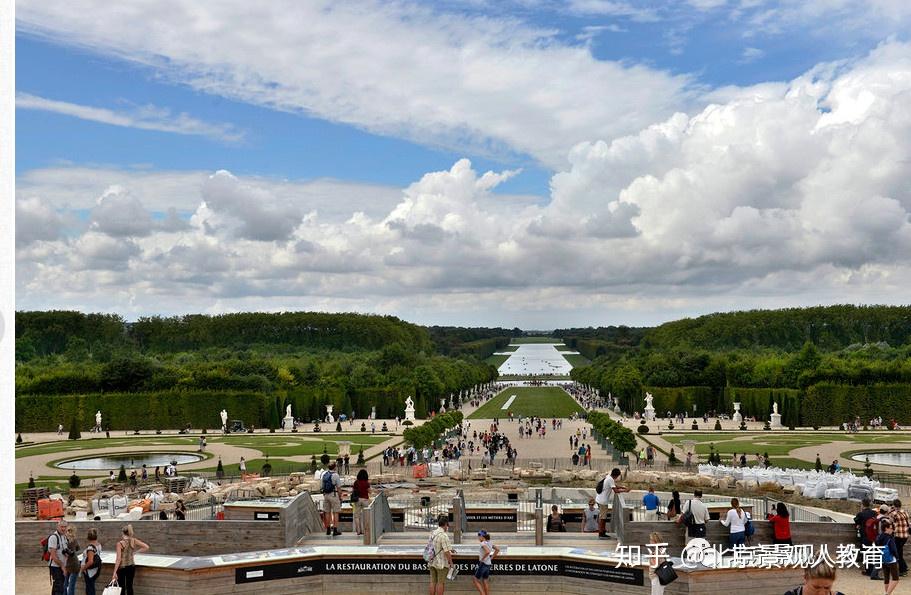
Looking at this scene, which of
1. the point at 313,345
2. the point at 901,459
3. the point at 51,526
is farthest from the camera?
the point at 313,345

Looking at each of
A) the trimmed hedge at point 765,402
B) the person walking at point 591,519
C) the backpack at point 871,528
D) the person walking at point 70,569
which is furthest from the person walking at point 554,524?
the trimmed hedge at point 765,402

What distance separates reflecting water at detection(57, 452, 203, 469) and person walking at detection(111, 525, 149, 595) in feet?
104

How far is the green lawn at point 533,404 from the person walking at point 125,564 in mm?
65429

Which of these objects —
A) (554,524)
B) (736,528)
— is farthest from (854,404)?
(736,528)

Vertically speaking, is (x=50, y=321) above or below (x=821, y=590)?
above

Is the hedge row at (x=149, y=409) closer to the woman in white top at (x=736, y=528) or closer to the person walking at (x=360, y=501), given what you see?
the person walking at (x=360, y=501)

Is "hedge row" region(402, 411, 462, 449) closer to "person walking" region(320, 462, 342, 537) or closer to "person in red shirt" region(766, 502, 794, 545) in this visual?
"person walking" region(320, 462, 342, 537)

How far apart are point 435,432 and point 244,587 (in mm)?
33151

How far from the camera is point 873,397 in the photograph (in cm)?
6931

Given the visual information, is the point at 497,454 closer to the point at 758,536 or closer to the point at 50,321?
the point at 758,536

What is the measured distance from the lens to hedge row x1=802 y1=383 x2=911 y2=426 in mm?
68938

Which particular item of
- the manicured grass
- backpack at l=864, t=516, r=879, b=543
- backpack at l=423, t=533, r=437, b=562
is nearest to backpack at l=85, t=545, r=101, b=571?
backpack at l=423, t=533, r=437, b=562

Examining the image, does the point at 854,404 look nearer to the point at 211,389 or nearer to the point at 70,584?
the point at 211,389

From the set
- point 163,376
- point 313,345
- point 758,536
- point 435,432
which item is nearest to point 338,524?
point 758,536
